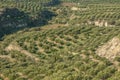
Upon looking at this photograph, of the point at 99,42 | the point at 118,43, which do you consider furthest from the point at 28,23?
the point at 118,43

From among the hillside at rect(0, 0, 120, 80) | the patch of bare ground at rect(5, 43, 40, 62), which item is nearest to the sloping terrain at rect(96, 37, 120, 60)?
the hillside at rect(0, 0, 120, 80)

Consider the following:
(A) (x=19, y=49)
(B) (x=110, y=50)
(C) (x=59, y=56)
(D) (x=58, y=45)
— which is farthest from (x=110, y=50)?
(A) (x=19, y=49)

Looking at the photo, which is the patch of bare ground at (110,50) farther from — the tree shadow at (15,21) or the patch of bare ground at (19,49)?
the tree shadow at (15,21)

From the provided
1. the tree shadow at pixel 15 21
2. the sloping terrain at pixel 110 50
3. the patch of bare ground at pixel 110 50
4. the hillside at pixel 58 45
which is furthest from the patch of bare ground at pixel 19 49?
the tree shadow at pixel 15 21

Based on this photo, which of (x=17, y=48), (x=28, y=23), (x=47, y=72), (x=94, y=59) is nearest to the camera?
(x=47, y=72)

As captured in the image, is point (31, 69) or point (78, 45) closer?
point (31, 69)

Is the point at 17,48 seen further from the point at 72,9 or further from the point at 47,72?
the point at 72,9

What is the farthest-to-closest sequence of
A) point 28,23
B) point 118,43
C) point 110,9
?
point 110,9
point 28,23
point 118,43

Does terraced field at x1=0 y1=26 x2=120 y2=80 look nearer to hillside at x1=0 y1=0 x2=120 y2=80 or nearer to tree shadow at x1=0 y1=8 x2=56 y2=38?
hillside at x1=0 y1=0 x2=120 y2=80

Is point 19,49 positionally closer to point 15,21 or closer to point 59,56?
point 59,56

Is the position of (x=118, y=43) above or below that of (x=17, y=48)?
above
